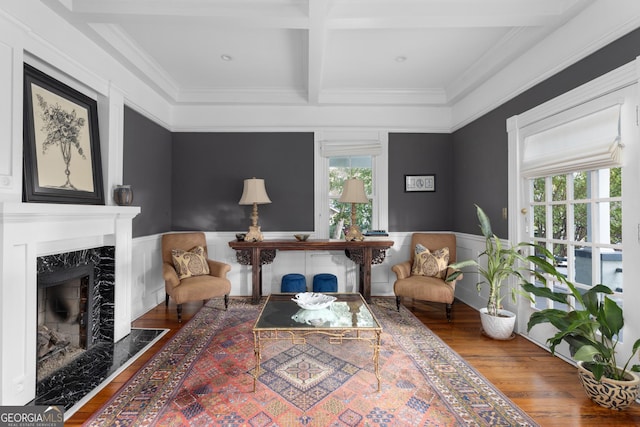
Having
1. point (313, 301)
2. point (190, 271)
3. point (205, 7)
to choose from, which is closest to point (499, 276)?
point (313, 301)

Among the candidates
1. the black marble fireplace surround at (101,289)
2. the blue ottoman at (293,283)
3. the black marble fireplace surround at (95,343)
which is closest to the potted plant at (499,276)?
the blue ottoman at (293,283)

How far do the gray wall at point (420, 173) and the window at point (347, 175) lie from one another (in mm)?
155

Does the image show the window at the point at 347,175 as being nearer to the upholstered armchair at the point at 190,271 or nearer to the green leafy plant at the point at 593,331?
the upholstered armchair at the point at 190,271

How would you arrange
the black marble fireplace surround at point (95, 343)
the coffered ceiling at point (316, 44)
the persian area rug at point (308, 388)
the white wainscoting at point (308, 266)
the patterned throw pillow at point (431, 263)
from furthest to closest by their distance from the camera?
the white wainscoting at point (308, 266) < the patterned throw pillow at point (431, 263) < the coffered ceiling at point (316, 44) < the black marble fireplace surround at point (95, 343) < the persian area rug at point (308, 388)

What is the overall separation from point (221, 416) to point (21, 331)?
140cm

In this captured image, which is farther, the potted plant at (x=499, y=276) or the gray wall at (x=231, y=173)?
the gray wall at (x=231, y=173)

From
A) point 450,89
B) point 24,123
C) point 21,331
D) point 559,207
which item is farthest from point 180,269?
point 450,89

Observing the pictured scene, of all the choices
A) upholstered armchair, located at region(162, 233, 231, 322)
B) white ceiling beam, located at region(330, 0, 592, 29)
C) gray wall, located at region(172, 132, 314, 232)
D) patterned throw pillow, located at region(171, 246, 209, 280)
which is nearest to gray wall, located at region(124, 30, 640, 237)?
gray wall, located at region(172, 132, 314, 232)

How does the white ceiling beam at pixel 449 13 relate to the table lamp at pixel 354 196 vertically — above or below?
above

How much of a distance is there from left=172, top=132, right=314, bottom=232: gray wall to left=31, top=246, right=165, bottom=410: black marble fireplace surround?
1.60 meters

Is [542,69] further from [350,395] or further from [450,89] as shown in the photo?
[350,395]

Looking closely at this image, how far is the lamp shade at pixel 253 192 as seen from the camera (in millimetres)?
3902

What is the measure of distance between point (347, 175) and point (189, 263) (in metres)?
2.48

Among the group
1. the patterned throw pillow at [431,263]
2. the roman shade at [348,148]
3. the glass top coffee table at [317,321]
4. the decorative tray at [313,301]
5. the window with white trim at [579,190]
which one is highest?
the roman shade at [348,148]
